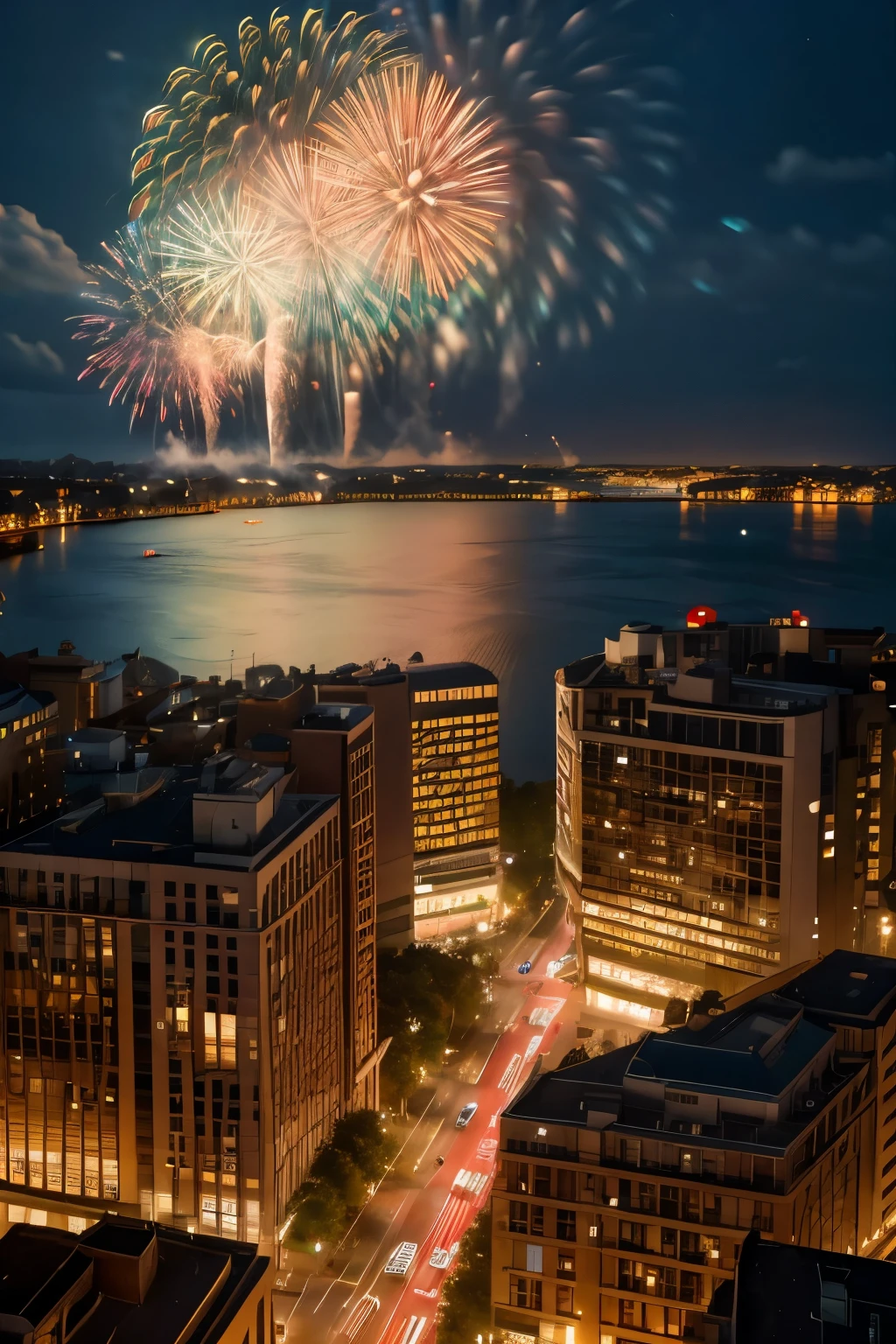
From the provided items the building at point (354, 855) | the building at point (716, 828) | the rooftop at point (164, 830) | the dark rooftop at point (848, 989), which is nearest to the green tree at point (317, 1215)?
the building at point (354, 855)

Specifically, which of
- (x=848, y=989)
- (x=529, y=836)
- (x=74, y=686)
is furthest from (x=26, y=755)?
(x=848, y=989)

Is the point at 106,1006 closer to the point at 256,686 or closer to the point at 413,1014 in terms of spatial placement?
the point at 413,1014

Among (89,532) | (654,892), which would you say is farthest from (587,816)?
(89,532)

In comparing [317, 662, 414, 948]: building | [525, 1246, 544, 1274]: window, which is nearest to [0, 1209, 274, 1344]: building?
[525, 1246, 544, 1274]: window

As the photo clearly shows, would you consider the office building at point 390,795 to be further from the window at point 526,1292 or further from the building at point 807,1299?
the building at point 807,1299

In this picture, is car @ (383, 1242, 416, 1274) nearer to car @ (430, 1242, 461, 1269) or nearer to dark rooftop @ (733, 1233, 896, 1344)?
car @ (430, 1242, 461, 1269)

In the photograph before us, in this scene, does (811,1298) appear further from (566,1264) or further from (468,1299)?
(468,1299)

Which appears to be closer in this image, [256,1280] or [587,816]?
[256,1280]
